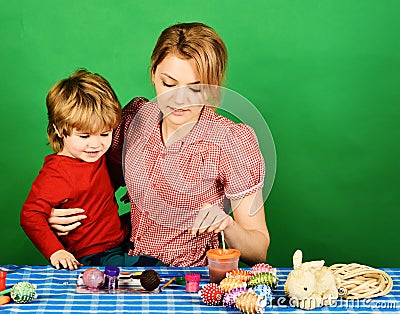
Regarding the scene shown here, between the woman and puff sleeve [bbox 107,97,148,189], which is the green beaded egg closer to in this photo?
the woman

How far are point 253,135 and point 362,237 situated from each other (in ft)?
3.51

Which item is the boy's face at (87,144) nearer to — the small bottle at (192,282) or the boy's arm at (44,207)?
the boy's arm at (44,207)

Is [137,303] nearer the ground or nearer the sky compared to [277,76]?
nearer the ground

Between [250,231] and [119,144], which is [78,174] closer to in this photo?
[119,144]

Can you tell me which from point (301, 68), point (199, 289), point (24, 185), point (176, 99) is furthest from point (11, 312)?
point (301, 68)

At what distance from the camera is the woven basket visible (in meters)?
1.74

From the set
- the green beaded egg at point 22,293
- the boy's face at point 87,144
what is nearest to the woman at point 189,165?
the boy's face at point 87,144

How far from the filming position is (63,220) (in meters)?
2.09

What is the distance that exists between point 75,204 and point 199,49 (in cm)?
53

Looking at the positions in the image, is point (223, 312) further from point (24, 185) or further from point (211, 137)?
point (24, 185)

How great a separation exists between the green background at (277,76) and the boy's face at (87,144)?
0.83 meters

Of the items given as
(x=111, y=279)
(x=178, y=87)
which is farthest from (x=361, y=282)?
(x=178, y=87)

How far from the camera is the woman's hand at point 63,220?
6.88 feet

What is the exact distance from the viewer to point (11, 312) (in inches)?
64.7
